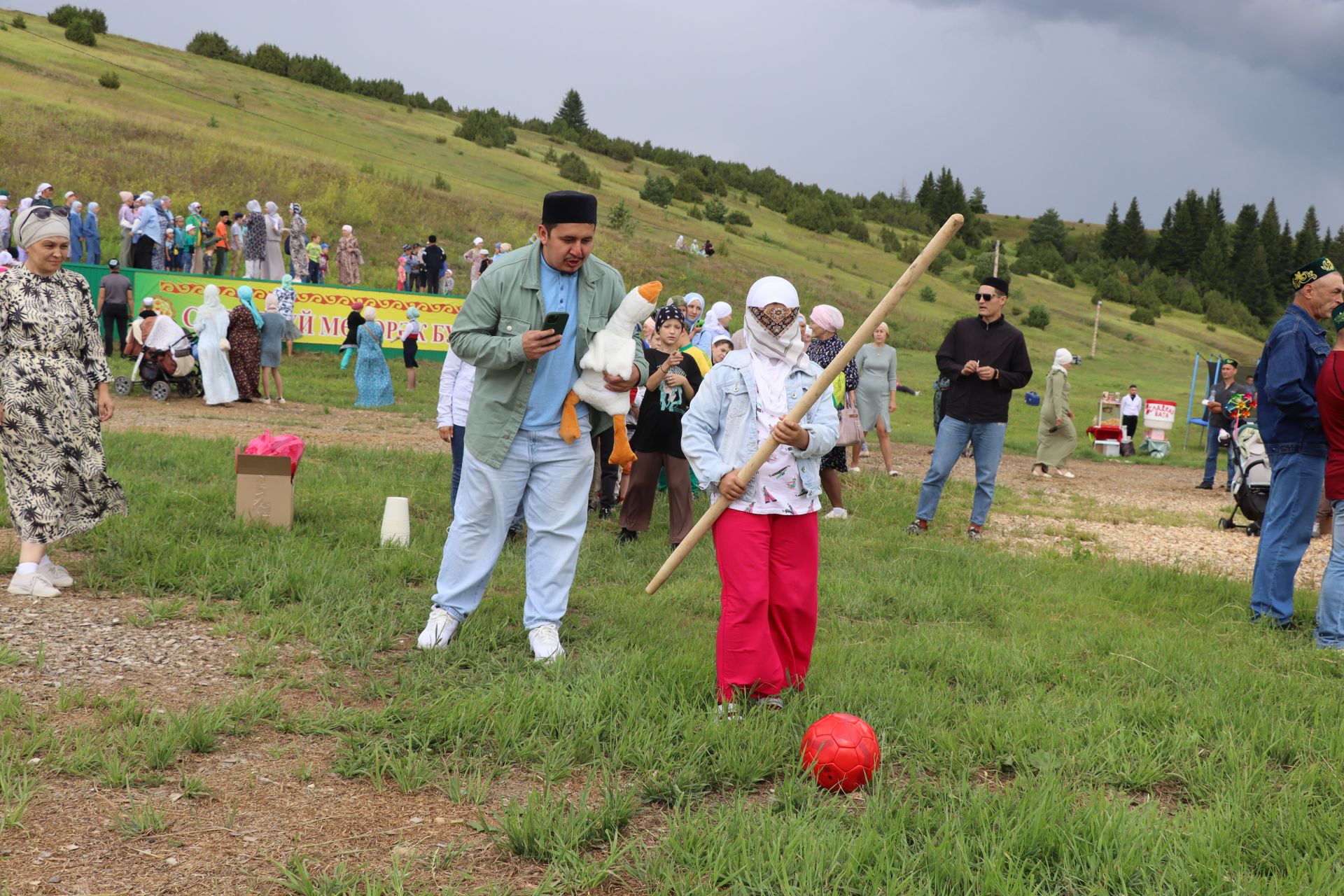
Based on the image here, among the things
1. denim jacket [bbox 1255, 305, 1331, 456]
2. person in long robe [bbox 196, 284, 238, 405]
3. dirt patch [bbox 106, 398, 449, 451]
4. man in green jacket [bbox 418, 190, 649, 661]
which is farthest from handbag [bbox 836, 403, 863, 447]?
person in long robe [bbox 196, 284, 238, 405]

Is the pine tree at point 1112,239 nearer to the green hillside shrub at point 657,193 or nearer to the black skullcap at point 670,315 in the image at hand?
the green hillside shrub at point 657,193

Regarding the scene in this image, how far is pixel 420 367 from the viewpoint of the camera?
81.4ft

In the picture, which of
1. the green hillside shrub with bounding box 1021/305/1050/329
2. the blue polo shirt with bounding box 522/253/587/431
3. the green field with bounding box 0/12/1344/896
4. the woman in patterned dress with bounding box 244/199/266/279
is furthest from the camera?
the green hillside shrub with bounding box 1021/305/1050/329

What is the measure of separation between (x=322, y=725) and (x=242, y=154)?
38392 millimetres

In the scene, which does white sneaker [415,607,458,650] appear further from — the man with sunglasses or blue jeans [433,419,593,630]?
the man with sunglasses

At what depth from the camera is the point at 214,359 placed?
58.5 ft

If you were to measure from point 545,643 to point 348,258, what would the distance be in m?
24.8

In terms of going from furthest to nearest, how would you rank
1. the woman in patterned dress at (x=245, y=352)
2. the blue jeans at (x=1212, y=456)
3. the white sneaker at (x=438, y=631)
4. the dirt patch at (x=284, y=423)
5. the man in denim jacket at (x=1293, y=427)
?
the woman in patterned dress at (x=245, y=352) → the blue jeans at (x=1212, y=456) → the dirt patch at (x=284, y=423) → the man in denim jacket at (x=1293, y=427) → the white sneaker at (x=438, y=631)

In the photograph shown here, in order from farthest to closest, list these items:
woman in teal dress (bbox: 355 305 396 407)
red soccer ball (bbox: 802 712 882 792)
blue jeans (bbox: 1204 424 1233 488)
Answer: woman in teal dress (bbox: 355 305 396 407), blue jeans (bbox: 1204 424 1233 488), red soccer ball (bbox: 802 712 882 792)

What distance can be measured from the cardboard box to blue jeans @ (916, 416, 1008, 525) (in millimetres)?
5610

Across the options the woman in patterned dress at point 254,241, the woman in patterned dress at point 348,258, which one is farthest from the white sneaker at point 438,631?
the woman in patterned dress at point 348,258

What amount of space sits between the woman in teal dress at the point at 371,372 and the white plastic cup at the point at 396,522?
11714 mm

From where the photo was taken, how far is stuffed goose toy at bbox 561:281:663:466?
5.09m

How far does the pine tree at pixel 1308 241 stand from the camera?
109 meters
